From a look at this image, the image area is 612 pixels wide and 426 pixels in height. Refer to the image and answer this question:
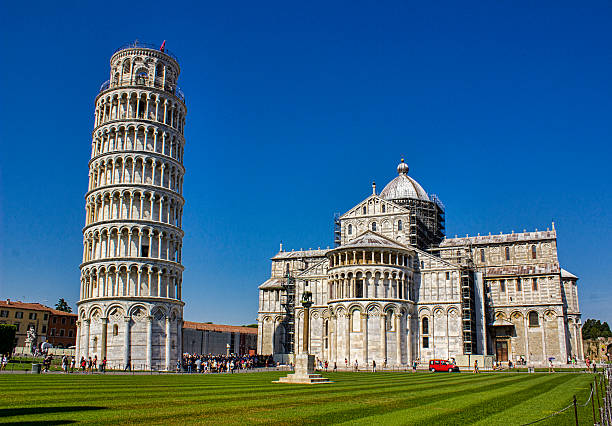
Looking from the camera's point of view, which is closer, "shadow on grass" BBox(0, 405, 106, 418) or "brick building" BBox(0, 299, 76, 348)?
"shadow on grass" BBox(0, 405, 106, 418)

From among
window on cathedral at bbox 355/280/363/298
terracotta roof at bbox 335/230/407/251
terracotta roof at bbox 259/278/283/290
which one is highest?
terracotta roof at bbox 335/230/407/251

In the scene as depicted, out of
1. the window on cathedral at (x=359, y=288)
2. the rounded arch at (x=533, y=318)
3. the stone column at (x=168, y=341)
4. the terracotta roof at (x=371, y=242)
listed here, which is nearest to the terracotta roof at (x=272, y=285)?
the terracotta roof at (x=371, y=242)

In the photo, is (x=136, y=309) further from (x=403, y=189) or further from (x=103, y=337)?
(x=403, y=189)

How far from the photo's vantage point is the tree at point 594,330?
129 meters

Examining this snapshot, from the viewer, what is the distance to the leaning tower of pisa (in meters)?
54.6

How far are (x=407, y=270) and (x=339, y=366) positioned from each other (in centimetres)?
1412

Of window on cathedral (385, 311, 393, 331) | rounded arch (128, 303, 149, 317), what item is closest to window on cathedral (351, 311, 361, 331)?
window on cathedral (385, 311, 393, 331)

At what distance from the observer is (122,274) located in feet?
183

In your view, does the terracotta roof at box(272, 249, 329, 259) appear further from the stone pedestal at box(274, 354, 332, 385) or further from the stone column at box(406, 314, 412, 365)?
the stone pedestal at box(274, 354, 332, 385)

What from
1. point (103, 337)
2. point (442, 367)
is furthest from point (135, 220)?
point (442, 367)

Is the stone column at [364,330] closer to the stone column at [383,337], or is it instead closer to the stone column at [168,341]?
the stone column at [383,337]

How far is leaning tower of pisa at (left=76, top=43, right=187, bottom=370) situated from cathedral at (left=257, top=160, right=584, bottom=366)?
2036 centimetres

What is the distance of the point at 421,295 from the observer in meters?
70.1

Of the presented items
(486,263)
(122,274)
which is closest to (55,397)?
(122,274)
